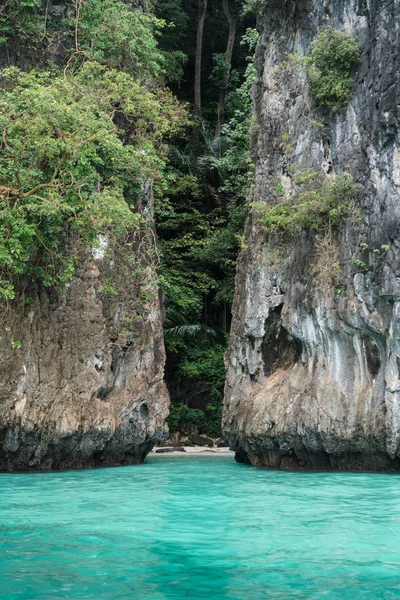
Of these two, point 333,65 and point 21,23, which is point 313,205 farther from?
point 21,23

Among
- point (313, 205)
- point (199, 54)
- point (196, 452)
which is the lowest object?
point (196, 452)

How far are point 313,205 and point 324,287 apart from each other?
1662 mm

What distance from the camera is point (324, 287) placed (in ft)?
46.2

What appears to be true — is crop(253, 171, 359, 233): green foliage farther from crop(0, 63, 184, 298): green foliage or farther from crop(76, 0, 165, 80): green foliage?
crop(76, 0, 165, 80): green foliage

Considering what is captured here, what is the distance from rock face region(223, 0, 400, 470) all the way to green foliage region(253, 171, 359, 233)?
0.24m

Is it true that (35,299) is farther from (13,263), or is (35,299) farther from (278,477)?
(278,477)

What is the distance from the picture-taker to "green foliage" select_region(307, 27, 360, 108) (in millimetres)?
14344

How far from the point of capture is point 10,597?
15.6 ft

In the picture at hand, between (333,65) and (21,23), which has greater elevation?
(21,23)

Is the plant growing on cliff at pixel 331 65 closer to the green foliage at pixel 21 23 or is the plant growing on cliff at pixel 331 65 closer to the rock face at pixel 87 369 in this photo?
the rock face at pixel 87 369

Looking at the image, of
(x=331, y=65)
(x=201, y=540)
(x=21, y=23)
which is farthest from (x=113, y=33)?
(x=201, y=540)

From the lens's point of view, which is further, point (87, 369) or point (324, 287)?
point (87, 369)

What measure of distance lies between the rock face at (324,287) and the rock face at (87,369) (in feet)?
6.88

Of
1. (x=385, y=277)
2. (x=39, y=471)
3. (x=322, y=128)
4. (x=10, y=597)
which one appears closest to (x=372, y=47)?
(x=322, y=128)
